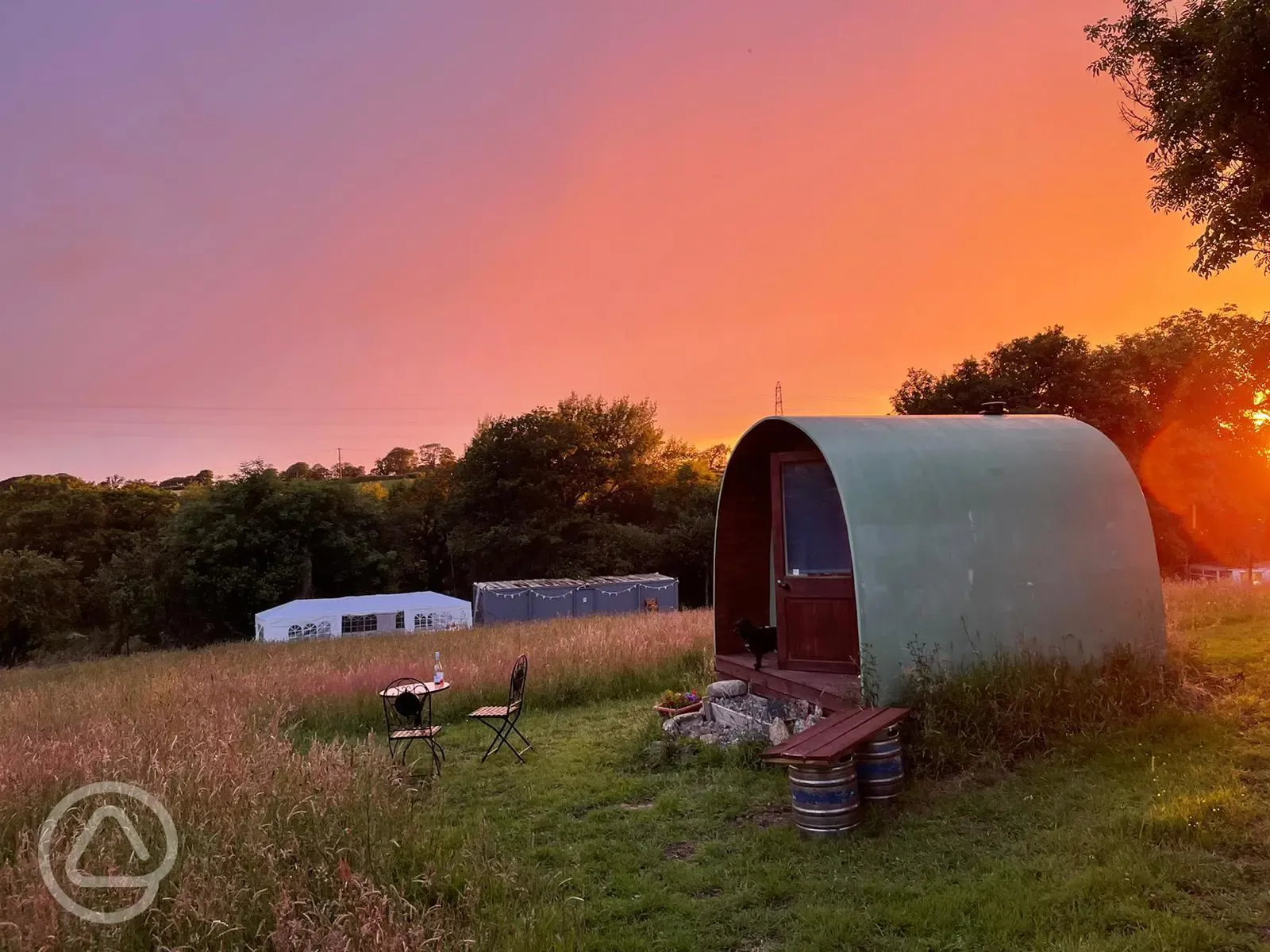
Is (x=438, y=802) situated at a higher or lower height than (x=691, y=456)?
lower

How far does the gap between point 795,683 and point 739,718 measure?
2.81ft

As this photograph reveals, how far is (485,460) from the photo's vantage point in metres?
41.9

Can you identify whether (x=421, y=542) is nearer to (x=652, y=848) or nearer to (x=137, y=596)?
(x=137, y=596)

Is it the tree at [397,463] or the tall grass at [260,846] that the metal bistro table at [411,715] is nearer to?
the tall grass at [260,846]

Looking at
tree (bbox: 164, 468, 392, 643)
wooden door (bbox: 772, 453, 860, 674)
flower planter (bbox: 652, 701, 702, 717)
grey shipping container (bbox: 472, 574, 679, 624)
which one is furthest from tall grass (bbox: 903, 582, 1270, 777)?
tree (bbox: 164, 468, 392, 643)

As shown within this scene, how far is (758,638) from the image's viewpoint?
25.7ft

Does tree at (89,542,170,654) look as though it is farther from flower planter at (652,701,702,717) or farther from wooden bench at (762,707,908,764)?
wooden bench at (762,707,908,764)

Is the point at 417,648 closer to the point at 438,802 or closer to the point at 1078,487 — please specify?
the point at 438,802

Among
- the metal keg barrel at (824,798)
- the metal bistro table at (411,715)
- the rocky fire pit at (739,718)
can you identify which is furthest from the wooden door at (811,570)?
the metal bistro table at (411,715)

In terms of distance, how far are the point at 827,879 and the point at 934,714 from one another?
1919 millimetres

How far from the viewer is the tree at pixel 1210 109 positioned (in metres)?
6.70

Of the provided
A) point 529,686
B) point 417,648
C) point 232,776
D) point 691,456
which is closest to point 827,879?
point 232,776

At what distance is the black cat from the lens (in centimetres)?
785

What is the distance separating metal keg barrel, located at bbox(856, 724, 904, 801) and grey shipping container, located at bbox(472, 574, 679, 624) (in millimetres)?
24672
